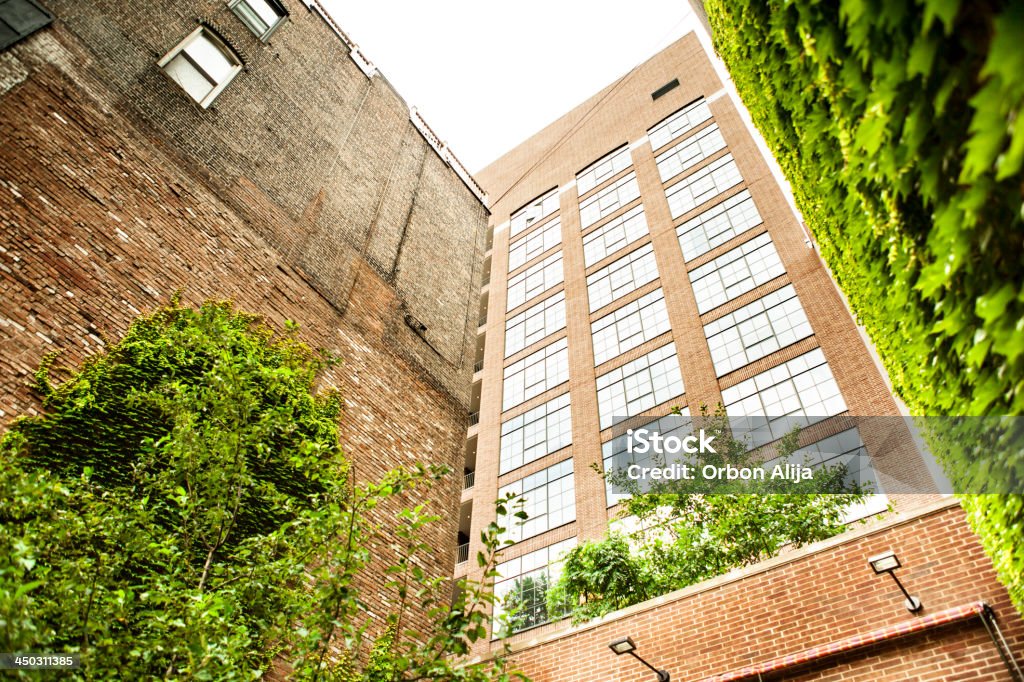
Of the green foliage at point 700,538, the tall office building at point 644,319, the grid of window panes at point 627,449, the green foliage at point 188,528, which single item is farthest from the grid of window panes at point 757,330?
the green foliage at point 188,528

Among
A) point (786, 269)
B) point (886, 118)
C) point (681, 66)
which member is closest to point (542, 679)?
point (886, 118)

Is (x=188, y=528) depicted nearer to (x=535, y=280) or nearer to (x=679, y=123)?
(x=535, y=280)

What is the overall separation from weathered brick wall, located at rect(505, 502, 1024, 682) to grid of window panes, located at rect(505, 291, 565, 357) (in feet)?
63.6

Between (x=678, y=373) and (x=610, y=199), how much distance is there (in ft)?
41.4

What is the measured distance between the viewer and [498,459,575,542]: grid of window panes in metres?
22.1

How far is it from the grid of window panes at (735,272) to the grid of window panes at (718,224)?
0.88 m

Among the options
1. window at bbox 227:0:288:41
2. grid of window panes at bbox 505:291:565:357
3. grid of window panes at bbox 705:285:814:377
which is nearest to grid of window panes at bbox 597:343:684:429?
grid of window panes at bbox 705:285:814:377

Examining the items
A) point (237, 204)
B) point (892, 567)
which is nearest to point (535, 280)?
point (237, 204)

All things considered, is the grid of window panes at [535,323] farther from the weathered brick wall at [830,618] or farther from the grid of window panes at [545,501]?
the weathered brick wall at [830,618]

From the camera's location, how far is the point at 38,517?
18.0 feet

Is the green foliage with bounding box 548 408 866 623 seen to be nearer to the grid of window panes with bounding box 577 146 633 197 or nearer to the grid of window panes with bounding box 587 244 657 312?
the grid of window panes with bounding box 587 244 657 312

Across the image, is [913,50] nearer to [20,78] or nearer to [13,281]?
[13,281]

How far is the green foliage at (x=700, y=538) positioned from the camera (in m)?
12.0

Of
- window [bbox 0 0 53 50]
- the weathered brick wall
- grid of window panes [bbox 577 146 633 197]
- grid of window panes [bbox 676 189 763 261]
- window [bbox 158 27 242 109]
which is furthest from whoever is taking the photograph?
grid of window panes [bbox 577 146 633 197]
